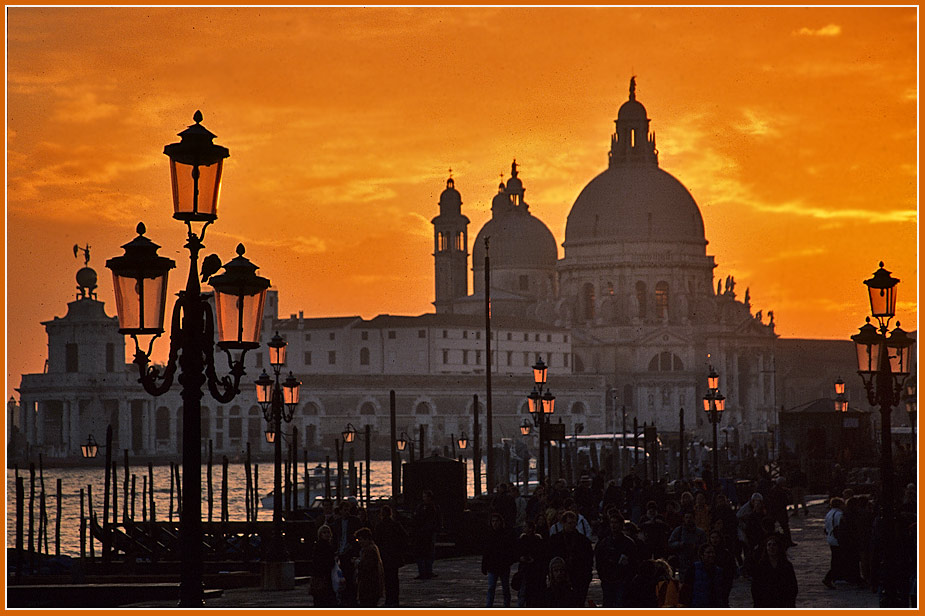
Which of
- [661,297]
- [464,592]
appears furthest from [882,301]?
[661,297]

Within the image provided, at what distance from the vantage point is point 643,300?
374ft

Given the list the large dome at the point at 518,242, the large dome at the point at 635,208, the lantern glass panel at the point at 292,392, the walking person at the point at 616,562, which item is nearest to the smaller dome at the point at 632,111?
the large dome at the point at 635,208

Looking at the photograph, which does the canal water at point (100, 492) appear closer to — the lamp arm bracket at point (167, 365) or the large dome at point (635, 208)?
the large dome at point (635, 208)

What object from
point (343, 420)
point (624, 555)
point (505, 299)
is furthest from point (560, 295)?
point (624, 555)

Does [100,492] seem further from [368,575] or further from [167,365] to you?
[167,365]

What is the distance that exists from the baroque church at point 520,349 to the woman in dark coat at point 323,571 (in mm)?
77124

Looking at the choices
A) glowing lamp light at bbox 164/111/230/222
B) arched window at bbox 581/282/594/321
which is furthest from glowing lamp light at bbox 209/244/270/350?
arched window at bbox 581/282/594/321

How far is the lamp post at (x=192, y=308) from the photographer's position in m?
8.46

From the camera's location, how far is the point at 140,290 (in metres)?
9.03

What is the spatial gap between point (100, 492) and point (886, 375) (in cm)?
5367

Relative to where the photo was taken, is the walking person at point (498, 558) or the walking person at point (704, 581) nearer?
the walking person at point (704, 581)

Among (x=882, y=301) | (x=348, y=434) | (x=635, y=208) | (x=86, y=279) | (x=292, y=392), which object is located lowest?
(x=348, y=434)

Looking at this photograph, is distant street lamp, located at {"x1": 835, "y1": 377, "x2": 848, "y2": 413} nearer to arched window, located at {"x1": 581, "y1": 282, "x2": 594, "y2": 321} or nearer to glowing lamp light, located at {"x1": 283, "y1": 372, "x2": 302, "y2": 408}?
glowing lamp light, located at {"x1": 283, "y1": 372, "x2": 302, "y2": 408}

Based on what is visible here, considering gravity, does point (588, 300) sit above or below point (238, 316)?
above
